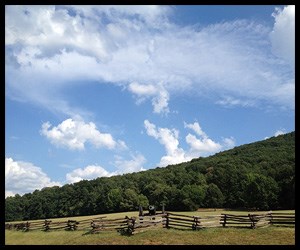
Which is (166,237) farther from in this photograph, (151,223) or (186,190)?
(186,190)

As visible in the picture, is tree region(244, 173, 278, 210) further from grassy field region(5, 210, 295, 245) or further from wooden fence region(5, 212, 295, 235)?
grassy field region(5, 210, 295, 245)

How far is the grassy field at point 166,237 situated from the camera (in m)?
21.8

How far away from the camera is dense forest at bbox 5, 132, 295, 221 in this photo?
65.7 metres

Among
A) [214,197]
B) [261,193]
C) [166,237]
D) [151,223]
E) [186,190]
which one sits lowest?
[214,197]

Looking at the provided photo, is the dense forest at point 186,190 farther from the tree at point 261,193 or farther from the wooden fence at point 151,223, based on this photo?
the wooden fence at point 151,223

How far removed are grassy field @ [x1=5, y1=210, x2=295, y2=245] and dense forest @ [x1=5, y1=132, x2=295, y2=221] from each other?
36.9 m

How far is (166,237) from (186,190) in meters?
52.8

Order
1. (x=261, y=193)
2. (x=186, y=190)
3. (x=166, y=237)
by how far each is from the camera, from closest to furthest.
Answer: (x=166, y=237) < (x=261, y=193) < (x=186, y=190)

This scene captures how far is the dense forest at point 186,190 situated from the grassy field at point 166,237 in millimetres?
36865

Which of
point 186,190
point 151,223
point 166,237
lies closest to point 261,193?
point 186,190

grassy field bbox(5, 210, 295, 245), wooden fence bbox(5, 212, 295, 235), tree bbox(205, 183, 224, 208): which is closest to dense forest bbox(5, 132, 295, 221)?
tree bbox(205, 183, 224, 208)

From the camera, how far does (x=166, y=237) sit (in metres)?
23.2

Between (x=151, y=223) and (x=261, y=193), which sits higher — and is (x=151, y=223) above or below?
above

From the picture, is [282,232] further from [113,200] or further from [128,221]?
[113,200]
